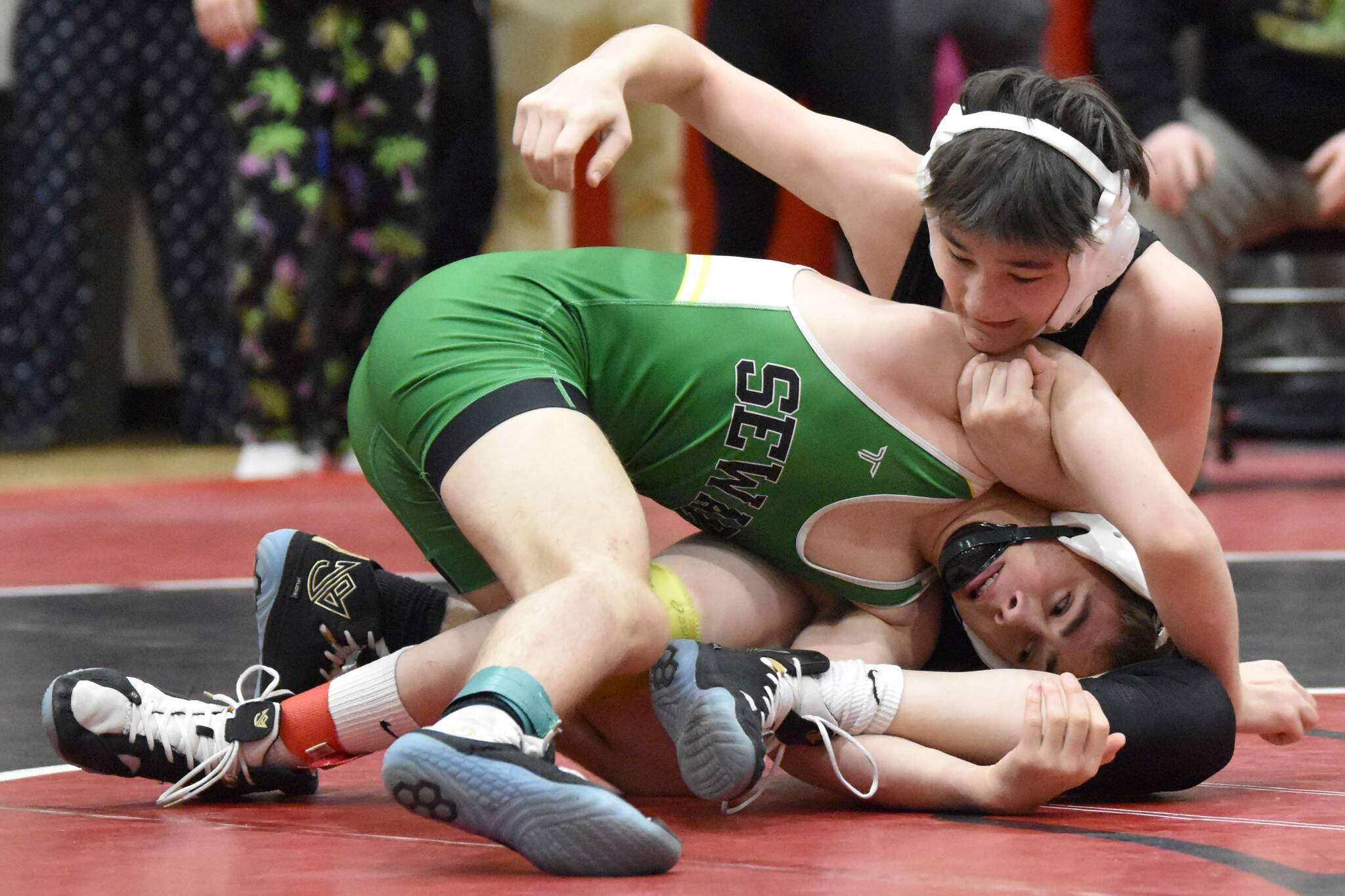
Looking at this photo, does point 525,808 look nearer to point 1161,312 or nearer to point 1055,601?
point 1055,601

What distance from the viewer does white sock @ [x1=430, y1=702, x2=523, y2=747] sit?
5.16ft

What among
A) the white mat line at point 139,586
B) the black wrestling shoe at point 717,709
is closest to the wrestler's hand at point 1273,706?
the black wrestling shoe at point 717,709

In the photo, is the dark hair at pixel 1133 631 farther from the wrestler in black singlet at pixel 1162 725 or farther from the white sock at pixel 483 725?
the white sock at pixel 483 725

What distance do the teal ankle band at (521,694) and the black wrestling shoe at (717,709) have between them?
A: 0.52 feet

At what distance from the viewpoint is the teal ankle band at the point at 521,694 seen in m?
1.62

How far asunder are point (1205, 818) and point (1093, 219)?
0.58m

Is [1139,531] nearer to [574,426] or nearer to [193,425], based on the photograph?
[574,426]

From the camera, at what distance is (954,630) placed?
2158 millimetres

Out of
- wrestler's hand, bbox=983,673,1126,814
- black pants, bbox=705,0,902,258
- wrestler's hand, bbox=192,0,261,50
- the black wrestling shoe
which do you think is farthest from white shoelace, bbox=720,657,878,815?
wrestler's hand, bbox=192,0,261,50

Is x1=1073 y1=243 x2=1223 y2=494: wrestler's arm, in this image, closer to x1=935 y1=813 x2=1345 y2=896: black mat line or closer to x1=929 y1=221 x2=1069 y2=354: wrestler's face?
x1=929 y1=221 x2=1069 y2=354: wrestler's face

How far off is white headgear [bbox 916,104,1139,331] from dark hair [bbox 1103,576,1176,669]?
0.93ft

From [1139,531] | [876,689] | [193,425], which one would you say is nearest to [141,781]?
[876,689]

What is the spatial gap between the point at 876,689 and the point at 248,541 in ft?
7.34

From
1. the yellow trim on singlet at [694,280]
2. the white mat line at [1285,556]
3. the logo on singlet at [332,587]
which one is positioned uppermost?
the yellow trim on singlet at [694,280]
